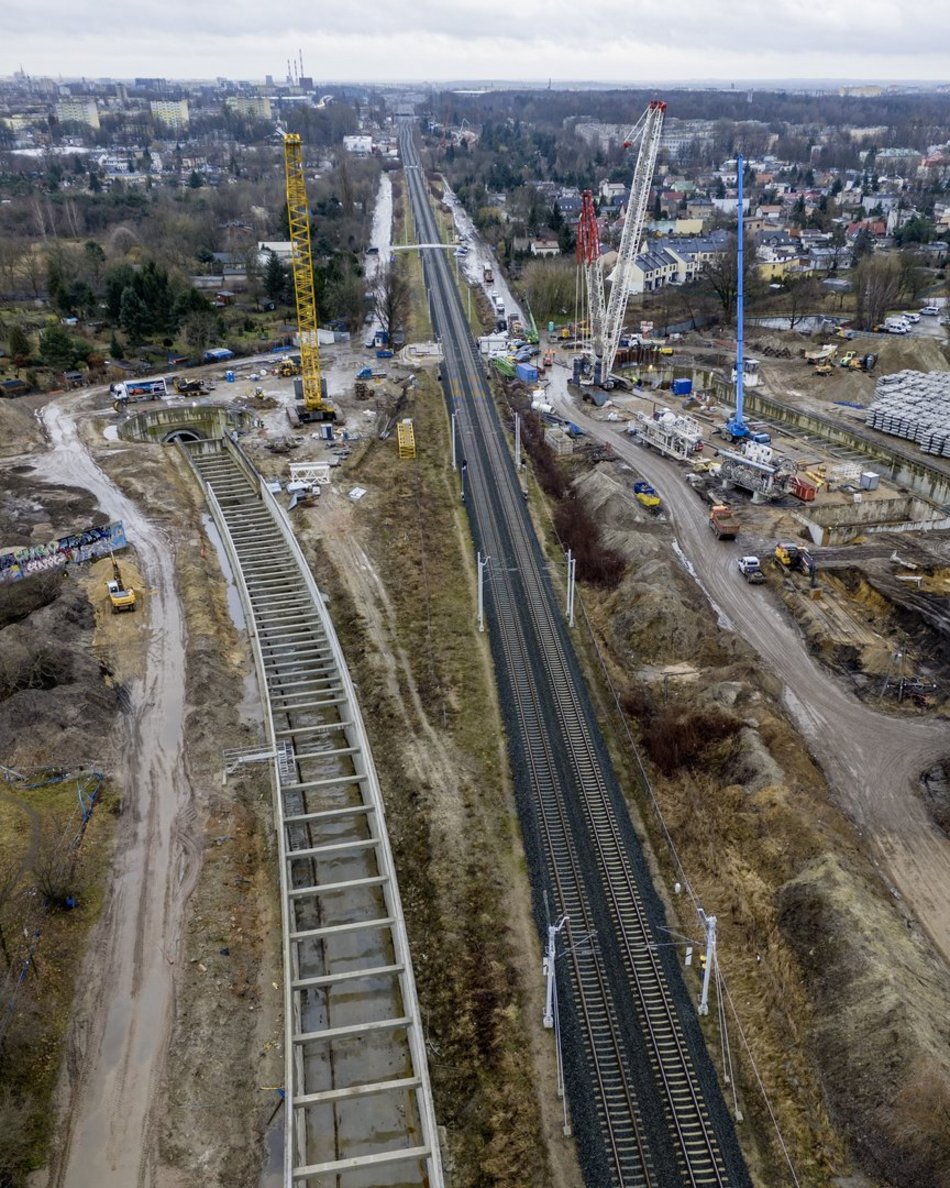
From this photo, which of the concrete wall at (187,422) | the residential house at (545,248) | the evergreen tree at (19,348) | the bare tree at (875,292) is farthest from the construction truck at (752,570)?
the residential house at (545,248)

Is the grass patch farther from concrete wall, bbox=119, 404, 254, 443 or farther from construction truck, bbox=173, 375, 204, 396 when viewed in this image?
construction truck, bbox=173, 375, 204, 396

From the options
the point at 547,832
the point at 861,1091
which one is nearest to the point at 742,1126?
the point at 861,1091

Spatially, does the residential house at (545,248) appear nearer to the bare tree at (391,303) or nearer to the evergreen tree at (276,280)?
the bare tree at (391,303)

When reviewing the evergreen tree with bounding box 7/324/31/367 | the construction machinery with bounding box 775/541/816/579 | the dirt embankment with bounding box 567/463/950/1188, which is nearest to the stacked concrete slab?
the construction machinery with bounding box 775/541/816/579

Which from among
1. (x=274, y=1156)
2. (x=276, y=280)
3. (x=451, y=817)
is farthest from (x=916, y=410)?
(x=276, y=280)

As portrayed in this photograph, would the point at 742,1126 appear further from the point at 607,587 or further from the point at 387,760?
the point at 607,587

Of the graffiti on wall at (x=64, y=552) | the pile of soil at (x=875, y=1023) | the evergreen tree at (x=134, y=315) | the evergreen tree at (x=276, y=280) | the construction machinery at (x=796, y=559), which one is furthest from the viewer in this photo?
the evergreen tree at (x=276, y=280)
